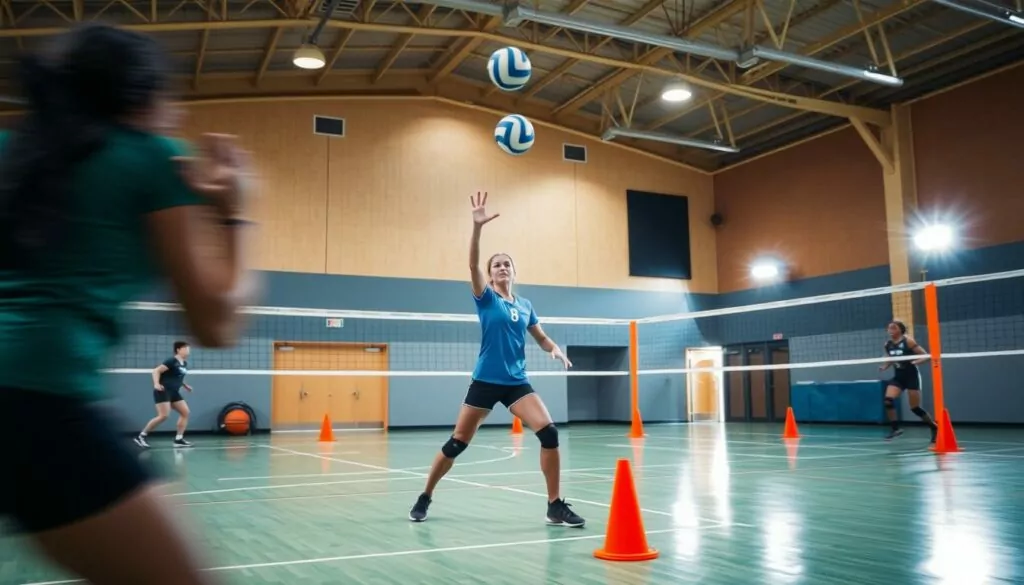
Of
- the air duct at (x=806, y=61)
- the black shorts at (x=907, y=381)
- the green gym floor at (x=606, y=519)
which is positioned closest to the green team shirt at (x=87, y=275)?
the green gym floor at (x=606, y=519)

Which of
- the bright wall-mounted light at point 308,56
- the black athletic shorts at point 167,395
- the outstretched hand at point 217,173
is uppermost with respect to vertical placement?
the bright wall-mounted light at point 308,56

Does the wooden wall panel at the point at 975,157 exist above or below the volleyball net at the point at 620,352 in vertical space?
above

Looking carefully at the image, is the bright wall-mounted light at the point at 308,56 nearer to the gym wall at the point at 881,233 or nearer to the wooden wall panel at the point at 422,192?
the wooden wall panel at the point at 422,192

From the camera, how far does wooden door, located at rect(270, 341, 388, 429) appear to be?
19203 mm

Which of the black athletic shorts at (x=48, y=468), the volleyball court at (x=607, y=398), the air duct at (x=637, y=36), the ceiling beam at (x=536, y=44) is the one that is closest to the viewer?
the black athletic shorts at (x=48, y=468)

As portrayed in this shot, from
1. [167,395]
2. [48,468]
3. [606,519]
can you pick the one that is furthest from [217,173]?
[167,395]

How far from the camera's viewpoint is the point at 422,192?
2061 centimetres

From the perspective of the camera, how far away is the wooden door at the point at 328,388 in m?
19.2

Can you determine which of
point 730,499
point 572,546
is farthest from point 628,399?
point 572,546

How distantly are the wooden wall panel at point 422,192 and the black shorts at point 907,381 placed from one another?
1027 centimetres

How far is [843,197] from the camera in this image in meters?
20.9

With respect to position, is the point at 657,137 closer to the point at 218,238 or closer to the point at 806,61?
the point at 806,61

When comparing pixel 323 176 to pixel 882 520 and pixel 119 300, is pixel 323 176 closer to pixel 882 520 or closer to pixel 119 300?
pixel 882 520

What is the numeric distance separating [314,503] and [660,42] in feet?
35.5
